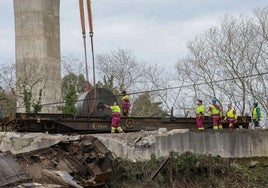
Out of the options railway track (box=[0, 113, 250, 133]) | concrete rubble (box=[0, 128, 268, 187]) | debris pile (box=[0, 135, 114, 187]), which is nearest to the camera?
debris pile (box=[0, 135, 114, 187])

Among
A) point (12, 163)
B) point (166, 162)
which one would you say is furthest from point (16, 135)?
point (12, 163)

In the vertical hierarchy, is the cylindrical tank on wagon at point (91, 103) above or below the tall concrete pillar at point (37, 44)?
below

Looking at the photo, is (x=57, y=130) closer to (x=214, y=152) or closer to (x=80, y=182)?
(x=214, y=152)

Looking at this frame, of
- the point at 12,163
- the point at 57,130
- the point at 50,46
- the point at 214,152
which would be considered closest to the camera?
the point at 12,163

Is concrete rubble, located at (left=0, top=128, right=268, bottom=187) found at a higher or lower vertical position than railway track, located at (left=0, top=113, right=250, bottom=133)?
lower

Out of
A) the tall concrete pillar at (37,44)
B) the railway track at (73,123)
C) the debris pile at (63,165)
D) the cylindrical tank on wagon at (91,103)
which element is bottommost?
the debris pile at (63,165)

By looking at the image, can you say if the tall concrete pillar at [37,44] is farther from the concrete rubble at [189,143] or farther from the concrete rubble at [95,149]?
the concrete rubble at [189,143]

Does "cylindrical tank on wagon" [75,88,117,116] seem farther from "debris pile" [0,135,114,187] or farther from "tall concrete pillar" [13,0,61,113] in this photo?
"tall concrete pillar" [13,0,61,113]

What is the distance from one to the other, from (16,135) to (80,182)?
253 inches

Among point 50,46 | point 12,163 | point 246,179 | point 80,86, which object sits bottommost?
point 246,179

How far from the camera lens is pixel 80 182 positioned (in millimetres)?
11719

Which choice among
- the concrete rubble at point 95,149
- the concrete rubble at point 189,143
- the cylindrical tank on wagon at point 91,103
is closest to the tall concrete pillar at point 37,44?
the cylindrical tank on wagon at point 91,103

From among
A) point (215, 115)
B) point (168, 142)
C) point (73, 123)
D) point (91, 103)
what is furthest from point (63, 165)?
point (215, 115)

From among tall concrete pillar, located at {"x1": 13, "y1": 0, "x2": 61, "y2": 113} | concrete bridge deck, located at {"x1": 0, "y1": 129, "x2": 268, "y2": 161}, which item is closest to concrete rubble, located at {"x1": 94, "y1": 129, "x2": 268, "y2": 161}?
concrete bridge deck, located at {"x1": 0, "y1": 129, "x2": 268, "y2": 161}
